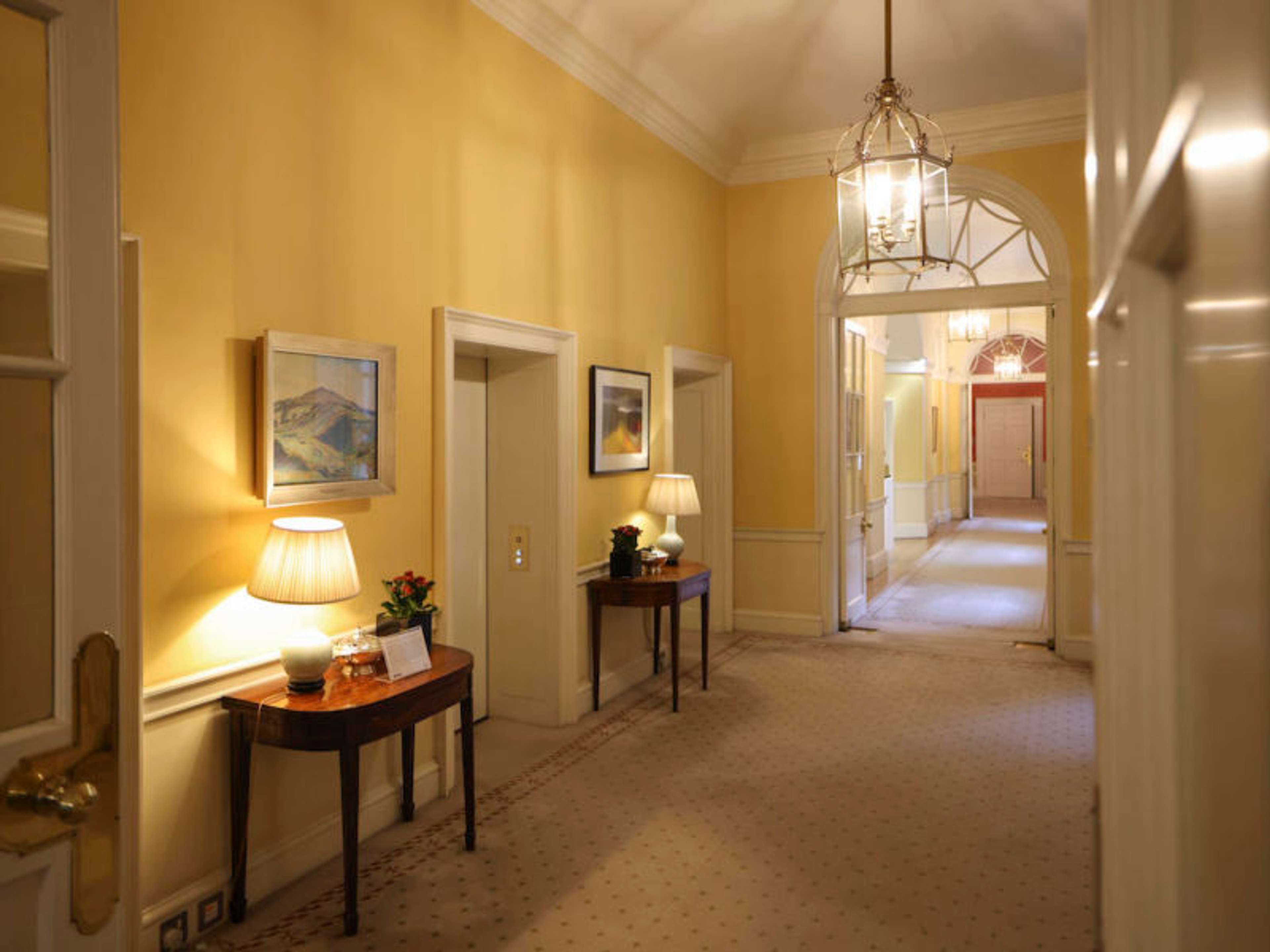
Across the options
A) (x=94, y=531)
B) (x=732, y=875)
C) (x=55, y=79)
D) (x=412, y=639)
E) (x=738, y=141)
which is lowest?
(x=732, y=875)

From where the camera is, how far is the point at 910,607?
346 inches

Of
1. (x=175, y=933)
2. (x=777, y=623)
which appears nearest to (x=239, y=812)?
(x=175, y=933)

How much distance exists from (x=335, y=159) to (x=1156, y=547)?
3.55 meters

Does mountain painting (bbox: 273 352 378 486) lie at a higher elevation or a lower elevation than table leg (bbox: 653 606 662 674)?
higher

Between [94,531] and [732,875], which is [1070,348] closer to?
[732,875]

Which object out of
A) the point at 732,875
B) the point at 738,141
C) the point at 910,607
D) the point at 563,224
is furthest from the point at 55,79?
the point at 910,607

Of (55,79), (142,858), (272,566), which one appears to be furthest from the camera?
(272,566)

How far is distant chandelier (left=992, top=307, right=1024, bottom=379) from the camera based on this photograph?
56.4 ft

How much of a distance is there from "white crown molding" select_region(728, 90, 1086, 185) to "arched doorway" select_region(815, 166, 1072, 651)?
235 millimetres

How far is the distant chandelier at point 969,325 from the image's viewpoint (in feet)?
45.3

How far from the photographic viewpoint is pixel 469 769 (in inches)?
146

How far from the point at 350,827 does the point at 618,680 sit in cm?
303

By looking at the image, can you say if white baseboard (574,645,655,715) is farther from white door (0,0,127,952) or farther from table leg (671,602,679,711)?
white door (0,0,127,952)

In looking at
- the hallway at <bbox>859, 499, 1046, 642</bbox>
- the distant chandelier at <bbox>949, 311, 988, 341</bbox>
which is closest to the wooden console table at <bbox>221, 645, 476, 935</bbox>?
the hallway at <bbox>859, 499, 1046, 642</bbox>
